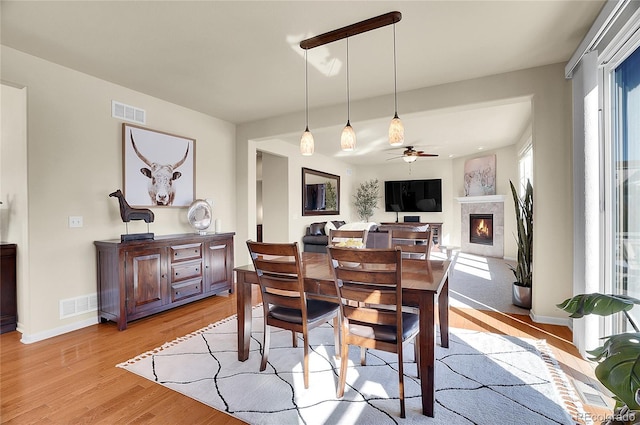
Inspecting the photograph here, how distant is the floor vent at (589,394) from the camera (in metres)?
1.84

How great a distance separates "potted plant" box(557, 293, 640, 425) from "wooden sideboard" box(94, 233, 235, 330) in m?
3.52

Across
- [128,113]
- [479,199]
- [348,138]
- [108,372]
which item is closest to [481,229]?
[479,199]

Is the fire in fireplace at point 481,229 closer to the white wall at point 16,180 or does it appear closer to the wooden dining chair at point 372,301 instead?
the wooden dining chair at point 372,301

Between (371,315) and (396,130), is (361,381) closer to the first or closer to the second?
(371,315)

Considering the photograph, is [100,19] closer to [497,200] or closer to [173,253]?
[173,253]

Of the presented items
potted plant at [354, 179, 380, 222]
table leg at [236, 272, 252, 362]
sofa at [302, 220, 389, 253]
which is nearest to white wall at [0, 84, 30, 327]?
table leg at [236, 272, 252, 362]

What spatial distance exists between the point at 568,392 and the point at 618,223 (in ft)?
4.15

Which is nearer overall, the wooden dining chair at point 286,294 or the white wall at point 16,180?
the wooden dining chair at point 286,294

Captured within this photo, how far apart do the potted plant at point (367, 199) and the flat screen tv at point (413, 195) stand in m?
0.31

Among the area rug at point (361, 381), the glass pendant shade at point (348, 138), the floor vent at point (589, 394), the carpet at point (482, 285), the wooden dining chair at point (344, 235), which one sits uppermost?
the glass pendant shade at point (348, 138)

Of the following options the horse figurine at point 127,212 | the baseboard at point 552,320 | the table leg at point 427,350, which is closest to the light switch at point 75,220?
the horse figurine at point 127,212

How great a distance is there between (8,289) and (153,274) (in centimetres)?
129

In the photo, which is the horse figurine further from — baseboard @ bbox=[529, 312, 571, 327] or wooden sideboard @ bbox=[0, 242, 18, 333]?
baseboard @ bbox=[529, 312, 571, 327]

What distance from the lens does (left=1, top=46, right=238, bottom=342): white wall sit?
284 cm
